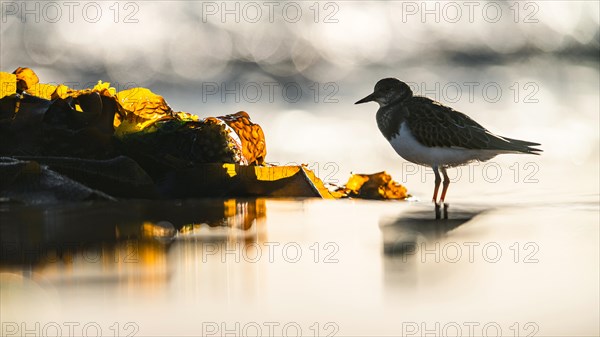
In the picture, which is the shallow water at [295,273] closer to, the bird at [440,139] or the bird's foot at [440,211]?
the bird's foot at [440,211]

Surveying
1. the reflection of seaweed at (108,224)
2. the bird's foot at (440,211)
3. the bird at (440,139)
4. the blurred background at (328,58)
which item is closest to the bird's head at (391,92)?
the bird at (440,139)

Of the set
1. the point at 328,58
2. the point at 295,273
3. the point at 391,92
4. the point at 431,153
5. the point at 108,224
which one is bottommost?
the point at 295,273

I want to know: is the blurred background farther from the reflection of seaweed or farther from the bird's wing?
the reflection of seaweed

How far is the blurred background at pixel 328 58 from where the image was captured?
25.7 ft

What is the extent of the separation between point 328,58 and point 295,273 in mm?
8593

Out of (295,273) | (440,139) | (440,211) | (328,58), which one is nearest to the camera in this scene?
(295,273)

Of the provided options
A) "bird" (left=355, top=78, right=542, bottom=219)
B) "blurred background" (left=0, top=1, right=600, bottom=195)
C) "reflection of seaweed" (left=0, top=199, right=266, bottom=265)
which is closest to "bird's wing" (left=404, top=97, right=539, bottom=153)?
"bird" (left=355, top=78, right=542, bottom=219)

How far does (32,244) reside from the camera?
9.64 ft

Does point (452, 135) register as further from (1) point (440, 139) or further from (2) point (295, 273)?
(2) point (295, 273)

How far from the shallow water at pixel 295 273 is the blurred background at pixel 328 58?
3.07 m

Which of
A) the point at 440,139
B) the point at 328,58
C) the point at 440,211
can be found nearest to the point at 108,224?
the point at 440,211

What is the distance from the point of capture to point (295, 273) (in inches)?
108

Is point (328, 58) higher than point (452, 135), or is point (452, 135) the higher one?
point (328, 58)

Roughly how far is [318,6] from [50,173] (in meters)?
9.27
